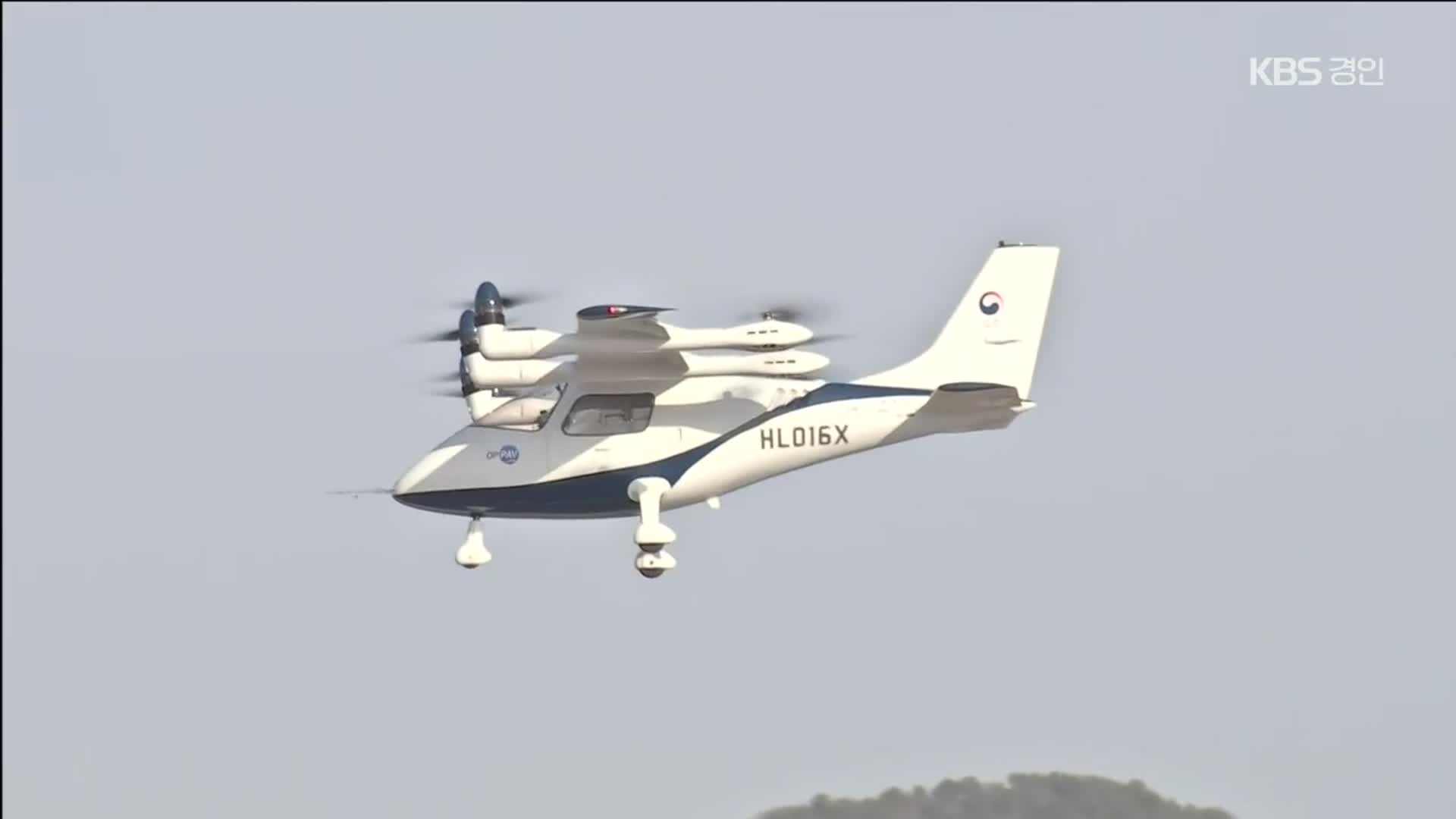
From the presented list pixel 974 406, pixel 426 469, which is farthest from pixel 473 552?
pixel 974 406

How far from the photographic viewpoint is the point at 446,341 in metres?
47.3

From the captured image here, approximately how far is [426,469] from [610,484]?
3085 millimetres

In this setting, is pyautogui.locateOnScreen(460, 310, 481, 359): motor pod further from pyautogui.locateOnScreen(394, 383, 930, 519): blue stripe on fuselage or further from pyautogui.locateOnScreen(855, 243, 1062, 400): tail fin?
pyautogui.locateOnScreen(855, 243, 1062, 400): tail fin

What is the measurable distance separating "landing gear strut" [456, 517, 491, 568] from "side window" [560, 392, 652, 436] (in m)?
2.25

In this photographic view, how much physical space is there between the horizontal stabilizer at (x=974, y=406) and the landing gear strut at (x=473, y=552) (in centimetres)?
745

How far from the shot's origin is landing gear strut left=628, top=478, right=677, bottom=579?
1777 inches

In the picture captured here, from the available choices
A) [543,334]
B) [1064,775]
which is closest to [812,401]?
[543,334]

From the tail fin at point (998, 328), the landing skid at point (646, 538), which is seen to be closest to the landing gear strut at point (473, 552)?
the landing skid at point (646, 538)

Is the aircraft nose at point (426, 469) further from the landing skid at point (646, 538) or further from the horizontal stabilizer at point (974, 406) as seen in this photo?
the horizontal stabilizer at point (974, 406)

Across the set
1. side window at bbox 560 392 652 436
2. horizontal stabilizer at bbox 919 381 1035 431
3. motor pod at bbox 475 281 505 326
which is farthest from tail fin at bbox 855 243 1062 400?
motor pod at bbox 475 281 505 326

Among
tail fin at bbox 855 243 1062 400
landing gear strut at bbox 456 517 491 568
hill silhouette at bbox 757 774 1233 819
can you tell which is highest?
tail fin at bbox 855 243 1062 400

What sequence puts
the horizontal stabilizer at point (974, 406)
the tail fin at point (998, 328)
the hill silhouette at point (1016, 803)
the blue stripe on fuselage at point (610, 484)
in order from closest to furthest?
the horizontal stabilizer at point (974, 406) → the blue stripe on fuselage at point (610, 484) → the tail fin at point (998, 328) → the hill silhouette at point (1016, 803)

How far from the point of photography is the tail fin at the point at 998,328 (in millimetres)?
46500

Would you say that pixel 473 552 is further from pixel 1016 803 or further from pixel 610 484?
pixel 1016 803
